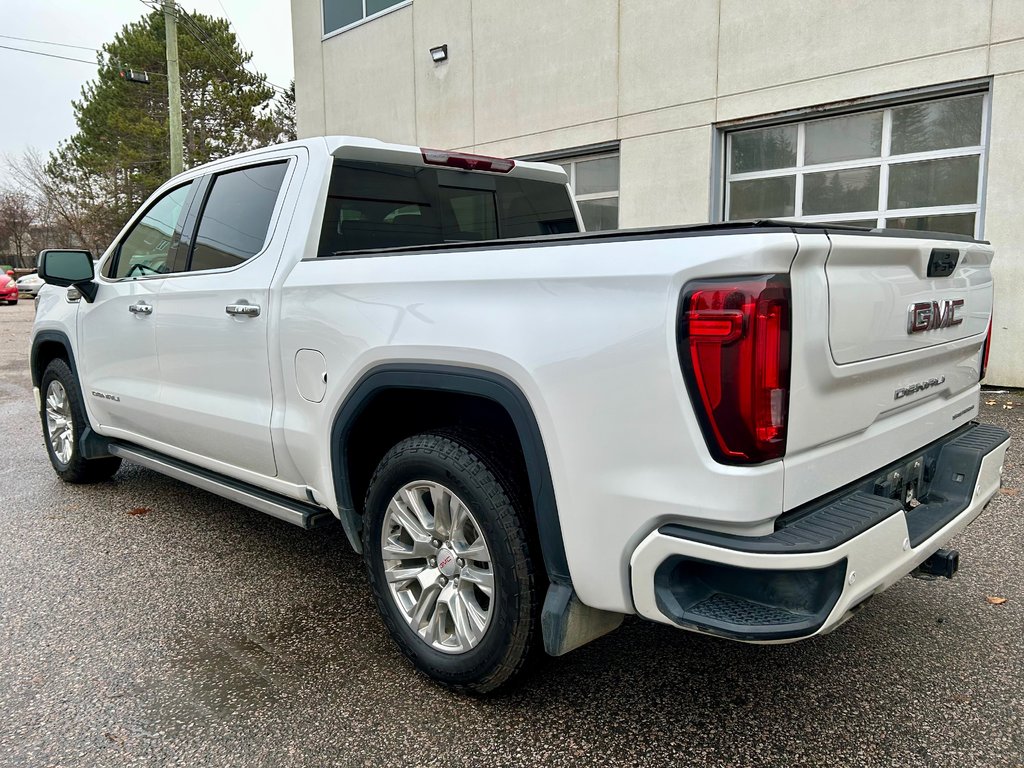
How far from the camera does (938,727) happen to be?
239 centimetres

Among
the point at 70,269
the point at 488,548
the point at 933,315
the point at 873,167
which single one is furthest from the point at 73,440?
the point at 873,167

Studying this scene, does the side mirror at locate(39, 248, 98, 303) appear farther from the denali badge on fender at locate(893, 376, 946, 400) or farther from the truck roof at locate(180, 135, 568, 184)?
the denali badge on fender at locate(893, 376, 946, 400)

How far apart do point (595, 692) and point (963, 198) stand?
713 centimetres

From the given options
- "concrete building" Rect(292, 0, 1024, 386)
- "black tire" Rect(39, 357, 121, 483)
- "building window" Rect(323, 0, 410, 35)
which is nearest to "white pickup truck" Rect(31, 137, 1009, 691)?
"black tire" Rect(39, 357, 121, 483)

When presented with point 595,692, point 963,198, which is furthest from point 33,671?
point 963,198

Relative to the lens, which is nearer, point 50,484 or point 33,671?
point 33,671

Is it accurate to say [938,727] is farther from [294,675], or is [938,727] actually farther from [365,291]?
[365,291]

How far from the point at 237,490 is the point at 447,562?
1405mm

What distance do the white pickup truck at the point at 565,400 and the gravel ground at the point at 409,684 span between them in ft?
0.86

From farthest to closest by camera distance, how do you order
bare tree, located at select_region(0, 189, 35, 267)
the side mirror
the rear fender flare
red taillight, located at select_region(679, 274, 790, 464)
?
bare tree, located at select_region(0, 189, 35, 267), the side mirror, the rear fender flare, red taillight, located at select_region(679, 274, 790, 464)

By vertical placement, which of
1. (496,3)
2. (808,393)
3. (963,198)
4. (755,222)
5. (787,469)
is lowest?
(787,469)

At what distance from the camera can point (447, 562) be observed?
8.42 feet

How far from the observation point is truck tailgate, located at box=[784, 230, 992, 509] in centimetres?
191

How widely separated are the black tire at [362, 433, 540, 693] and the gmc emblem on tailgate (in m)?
1.29
